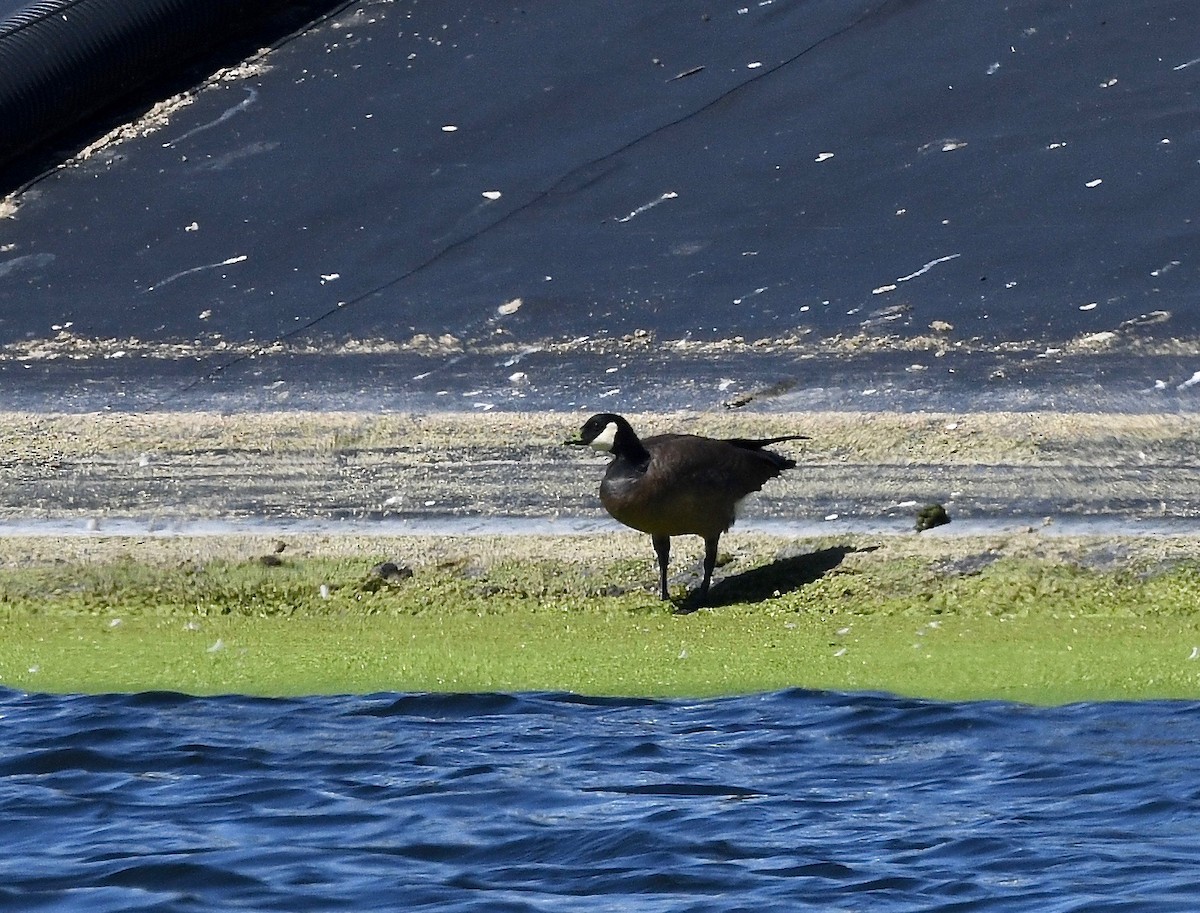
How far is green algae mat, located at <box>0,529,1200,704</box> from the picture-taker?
8180 mm

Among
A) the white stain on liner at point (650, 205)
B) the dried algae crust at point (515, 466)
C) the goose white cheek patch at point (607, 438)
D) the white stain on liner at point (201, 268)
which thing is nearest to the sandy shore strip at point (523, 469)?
the dried algae crust at point (515, 466)

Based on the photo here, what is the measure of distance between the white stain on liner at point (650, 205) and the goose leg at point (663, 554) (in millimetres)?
5894

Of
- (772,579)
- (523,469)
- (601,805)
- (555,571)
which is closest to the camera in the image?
(601,805)

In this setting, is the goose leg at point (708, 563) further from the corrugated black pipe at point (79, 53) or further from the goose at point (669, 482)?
the corrugated black pipe at point (79, 53)

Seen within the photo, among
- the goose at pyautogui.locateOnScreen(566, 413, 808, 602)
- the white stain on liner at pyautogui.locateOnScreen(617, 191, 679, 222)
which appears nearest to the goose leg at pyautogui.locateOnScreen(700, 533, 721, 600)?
the goose at pyautogui.locateOnScreen(566, 413, 808, 602)

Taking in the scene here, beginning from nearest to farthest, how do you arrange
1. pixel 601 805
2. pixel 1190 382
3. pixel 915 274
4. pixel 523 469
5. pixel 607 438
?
pixel 601 805, pixel 607 438, pixel 523 469, pixel 1190 382, pixel 915 274

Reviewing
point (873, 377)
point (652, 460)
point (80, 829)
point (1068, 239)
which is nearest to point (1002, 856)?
point (80, 829)

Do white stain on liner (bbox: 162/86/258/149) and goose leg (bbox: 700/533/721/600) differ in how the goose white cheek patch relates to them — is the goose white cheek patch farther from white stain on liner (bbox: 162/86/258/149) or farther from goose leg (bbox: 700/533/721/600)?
white stain on liner (bbox: 162/86/258/149)

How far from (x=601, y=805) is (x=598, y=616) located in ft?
10.2

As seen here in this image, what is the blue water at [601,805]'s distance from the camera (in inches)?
218

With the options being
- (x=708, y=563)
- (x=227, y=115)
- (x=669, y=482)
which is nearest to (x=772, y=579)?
(x=708, y=563)

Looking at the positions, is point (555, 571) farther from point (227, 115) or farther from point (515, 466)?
point (227, 115)

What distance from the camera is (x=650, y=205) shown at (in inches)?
602

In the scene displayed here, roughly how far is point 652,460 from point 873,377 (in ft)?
11.5
